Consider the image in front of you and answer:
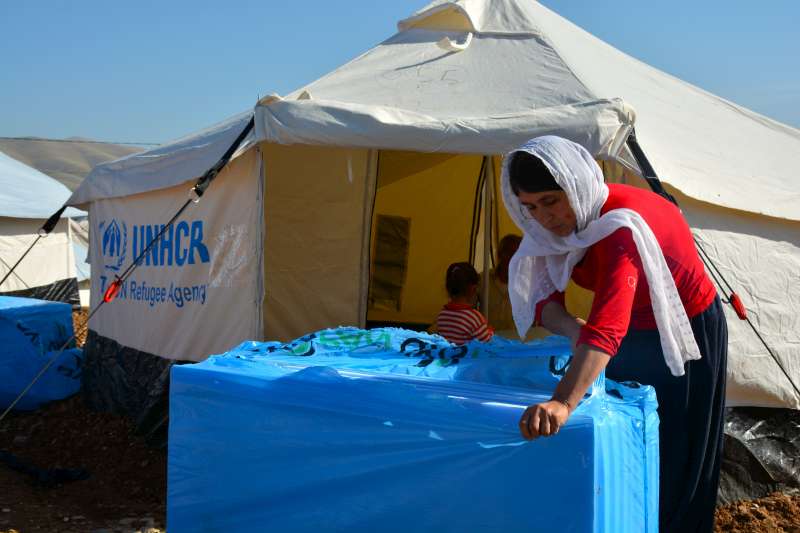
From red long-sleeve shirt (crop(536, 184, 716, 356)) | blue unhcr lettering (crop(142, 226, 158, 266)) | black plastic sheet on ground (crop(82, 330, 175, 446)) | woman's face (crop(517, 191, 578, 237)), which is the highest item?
woman's face (crop(517, 191, 578, 237))

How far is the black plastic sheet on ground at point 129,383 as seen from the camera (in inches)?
195

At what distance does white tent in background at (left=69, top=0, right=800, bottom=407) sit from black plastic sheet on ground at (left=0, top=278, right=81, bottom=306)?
497cm

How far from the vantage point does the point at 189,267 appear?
4832 millimetres

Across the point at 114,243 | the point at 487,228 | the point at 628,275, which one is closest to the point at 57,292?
the point at 114,243

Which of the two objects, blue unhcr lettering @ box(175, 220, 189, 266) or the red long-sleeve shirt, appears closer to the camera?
the red long-sleeve shirt

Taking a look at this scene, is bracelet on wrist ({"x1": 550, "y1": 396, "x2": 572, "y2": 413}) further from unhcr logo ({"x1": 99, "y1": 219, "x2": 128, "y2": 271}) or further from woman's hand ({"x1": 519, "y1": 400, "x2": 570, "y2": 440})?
unhcr logo ({"x1": 99, "y1": 219, "x2": 128, "y2": 271})

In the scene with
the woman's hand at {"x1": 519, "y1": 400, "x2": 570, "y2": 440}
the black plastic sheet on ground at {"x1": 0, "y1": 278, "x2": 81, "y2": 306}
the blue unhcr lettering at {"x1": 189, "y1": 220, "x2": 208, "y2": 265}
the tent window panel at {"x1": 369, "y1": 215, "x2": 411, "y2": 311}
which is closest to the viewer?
the woman's hand at {"x1": 519, "y1": 400, "x2": 570, "y2": 440}

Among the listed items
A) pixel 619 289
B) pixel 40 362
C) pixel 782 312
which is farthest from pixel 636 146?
pixel 40 362

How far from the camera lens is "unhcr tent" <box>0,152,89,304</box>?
34.4 feet

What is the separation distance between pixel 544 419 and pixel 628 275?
391 millimetres

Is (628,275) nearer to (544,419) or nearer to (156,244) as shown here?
(544,419)

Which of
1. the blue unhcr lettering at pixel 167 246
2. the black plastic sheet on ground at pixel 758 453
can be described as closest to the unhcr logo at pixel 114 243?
the blue unhcr lettering at pixel 167 246

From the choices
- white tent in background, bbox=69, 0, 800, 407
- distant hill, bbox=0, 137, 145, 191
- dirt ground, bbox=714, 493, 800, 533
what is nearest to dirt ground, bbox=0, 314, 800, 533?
dirt ground, bbox=714, 493, 800, 533

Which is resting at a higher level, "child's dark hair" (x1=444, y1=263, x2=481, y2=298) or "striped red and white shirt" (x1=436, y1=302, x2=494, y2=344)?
"child's dark hair" (x1=444, y1=263, x2=481, y2=298)
